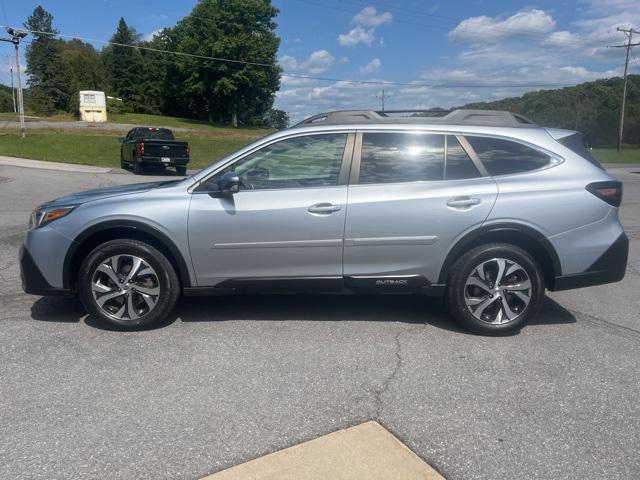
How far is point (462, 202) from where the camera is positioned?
15.1 feet

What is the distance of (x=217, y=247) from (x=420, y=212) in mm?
1677

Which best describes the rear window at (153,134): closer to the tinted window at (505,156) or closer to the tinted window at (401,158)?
the tinted window at (401,158)

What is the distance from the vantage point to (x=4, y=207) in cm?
1168

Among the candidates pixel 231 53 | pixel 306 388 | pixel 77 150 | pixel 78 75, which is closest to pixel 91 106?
pixel 231 53

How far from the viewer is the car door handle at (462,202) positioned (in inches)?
181

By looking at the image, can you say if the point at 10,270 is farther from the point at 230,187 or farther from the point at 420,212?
→ the point at 420,212

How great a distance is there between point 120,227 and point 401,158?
240cm

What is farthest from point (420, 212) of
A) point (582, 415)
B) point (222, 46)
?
point (222, 46)

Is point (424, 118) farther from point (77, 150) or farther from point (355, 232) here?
point (77, 150)

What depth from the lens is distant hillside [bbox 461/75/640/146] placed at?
191 ft

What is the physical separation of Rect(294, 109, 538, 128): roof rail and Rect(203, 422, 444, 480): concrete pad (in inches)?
111

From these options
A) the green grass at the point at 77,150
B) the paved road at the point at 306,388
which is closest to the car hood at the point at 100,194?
the paved road at the point at 306,388

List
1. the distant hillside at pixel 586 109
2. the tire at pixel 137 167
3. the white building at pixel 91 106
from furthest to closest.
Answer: the distant hillside at pixel 586 109
the white building at pixel 91 106
the tire at pixel 137 167

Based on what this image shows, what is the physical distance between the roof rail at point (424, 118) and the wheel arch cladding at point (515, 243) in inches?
39.1
